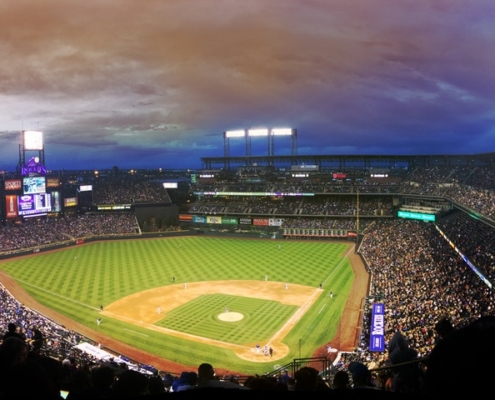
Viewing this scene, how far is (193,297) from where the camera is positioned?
36656 millimetres

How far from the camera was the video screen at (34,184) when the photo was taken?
202 feet

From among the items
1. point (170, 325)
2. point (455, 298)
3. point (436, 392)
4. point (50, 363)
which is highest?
point (436, 392)

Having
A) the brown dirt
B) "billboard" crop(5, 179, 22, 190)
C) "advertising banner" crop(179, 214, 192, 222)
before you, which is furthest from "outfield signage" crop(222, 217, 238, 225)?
"billboard" crop(5, 179, 22, 190)

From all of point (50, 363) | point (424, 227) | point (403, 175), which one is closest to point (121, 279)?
point (424, 227)

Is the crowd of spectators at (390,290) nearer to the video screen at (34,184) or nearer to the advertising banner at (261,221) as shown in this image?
the advertising banner at (261,221)

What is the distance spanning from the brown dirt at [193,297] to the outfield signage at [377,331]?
11.8 feet

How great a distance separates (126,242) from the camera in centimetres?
6619

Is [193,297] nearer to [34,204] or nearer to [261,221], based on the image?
[261,221]

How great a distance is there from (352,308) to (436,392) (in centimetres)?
3228

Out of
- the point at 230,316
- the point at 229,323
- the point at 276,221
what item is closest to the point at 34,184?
the point at 276,221

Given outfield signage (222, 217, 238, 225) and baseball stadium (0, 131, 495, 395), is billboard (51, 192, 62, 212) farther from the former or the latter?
outfield signage (222, 217, 238, 225)

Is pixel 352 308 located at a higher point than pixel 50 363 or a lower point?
lower

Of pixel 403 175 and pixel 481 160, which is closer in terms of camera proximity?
pixel 481 160

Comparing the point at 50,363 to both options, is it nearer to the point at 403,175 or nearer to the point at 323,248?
the point at 323,248
